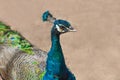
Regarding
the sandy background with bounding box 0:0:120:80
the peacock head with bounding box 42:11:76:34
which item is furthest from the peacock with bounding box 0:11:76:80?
the sandy background with bounding box 0:0:120:80

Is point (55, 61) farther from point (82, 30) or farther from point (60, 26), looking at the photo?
point (82, 30)

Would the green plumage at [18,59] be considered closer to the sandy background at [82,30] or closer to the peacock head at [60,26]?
the peacock head at [60,26]

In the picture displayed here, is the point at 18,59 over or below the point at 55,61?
below

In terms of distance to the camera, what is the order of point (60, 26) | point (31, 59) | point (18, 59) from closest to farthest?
1. point (60, 26)
2. point (31, 59)
3. point (18, 59)

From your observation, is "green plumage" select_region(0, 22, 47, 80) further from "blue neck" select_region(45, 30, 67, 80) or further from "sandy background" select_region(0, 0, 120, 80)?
"sandy background" select_region(0, 0, 120, 80)

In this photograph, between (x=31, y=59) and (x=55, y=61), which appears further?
(x=31, y=59)

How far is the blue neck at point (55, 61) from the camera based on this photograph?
5.64m

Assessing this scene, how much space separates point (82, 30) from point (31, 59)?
4.01m

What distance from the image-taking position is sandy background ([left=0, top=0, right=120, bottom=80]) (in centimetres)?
916

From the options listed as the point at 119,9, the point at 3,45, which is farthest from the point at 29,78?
the point at 119,9

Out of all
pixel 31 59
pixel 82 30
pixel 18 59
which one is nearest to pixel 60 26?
pixel 31 59

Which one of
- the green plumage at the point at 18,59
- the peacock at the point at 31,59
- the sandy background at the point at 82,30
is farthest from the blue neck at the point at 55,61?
the sandy background at the point at 82,30

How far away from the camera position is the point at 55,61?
5785mm

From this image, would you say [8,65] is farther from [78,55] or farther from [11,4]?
[11,4]
